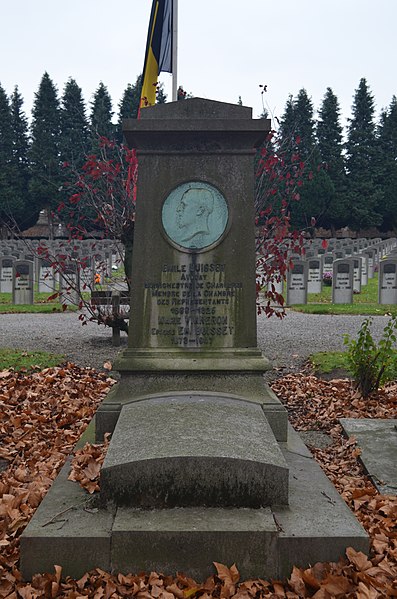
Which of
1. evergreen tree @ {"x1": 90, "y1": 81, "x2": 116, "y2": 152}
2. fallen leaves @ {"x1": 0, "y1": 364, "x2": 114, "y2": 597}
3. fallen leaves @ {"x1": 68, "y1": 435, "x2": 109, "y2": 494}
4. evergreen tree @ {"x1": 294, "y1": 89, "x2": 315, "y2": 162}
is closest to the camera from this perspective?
fallen leaves @ {"x1": 0, "y1": 364, "x2": 114, "y2": 597}

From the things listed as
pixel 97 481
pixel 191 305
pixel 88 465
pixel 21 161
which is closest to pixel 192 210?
pixel 191 305

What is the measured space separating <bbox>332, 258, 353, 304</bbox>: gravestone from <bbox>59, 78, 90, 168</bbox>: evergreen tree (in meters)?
39.5

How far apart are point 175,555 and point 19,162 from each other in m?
55.7

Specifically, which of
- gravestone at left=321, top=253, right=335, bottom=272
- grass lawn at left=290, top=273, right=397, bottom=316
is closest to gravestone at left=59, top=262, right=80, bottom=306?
grass lawn at left=290, top=273, right=397, bottom=316

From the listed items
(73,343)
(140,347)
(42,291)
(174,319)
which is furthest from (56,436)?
(42,291)

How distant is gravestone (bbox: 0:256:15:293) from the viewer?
2206 centimetres

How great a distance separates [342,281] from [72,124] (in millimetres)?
43703

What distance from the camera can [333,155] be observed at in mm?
52844

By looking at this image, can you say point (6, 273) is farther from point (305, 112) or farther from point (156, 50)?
point (305, 112)

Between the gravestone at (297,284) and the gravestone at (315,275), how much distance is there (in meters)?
3.47

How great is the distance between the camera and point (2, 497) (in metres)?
3.90

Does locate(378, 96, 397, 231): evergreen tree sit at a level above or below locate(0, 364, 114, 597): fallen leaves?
above

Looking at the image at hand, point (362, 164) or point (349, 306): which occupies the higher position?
point (362, 164)

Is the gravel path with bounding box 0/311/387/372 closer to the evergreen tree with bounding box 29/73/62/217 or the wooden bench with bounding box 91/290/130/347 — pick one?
the wooden bench with bounding box 91/290/130/347
